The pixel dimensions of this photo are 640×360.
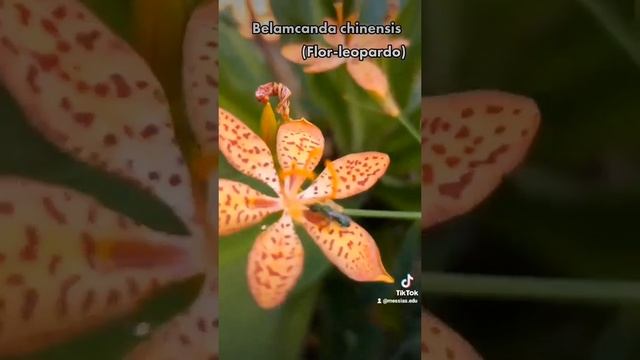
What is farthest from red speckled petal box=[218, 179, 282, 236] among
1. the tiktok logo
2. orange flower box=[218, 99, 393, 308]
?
the tiktok logo

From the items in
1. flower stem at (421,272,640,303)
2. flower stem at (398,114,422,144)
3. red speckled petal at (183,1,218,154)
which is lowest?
flower stem at (421,272,640,303)

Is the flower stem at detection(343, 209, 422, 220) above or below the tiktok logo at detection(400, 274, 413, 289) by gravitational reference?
above

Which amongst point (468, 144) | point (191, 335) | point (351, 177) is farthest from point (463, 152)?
point (191, 335)

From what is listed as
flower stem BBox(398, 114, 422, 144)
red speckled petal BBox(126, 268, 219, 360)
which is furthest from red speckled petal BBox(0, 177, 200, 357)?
flower stem BBox(398, 114, 422, 144)

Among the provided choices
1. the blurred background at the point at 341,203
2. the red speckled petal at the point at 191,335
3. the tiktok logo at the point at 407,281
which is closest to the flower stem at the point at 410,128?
the blurred background at the point at 341,203

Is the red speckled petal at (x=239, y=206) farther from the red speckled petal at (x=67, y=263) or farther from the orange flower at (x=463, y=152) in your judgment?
the orange flower at (x=463, y=152)

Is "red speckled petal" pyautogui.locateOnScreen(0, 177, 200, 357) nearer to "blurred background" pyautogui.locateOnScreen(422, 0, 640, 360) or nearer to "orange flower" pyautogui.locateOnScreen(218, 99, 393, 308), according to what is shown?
"orange flower" pyautogui.locateOnScreen(218, 99, 393, 308)

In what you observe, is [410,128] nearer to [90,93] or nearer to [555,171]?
[555,171]

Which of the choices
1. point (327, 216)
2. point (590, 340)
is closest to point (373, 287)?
point (327, 216)
